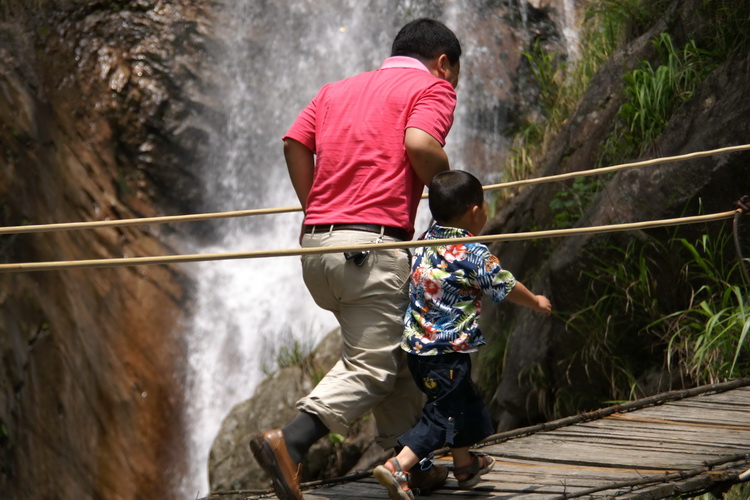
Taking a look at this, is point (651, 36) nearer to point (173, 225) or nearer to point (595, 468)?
point (595, 468)

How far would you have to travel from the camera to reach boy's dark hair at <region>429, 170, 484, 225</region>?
325cm

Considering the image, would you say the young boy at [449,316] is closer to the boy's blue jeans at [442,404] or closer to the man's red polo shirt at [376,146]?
the boy's blue jeans at [442,404]

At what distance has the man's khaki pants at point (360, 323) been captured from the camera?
321 centimetres

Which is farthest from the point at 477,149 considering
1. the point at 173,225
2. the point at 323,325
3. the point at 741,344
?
the point at 741,344

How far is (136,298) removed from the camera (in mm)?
9078

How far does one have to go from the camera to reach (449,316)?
3.24 metres

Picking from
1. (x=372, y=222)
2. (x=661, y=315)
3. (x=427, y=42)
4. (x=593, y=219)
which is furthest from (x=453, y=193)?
(x=593, y=219)

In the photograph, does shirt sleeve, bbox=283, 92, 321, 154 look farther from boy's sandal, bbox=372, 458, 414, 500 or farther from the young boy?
boy's sandal, bbox=372, 458, 414, 500

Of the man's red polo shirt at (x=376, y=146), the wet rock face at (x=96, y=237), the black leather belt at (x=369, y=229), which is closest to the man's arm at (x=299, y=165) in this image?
the man's red polo shirt at (x=376, y=146)

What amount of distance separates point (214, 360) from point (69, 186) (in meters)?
2.05

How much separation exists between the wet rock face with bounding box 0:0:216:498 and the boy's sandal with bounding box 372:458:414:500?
416 cm

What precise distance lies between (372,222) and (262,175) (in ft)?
24.7

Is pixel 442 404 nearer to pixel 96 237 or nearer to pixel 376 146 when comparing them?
pixel 376 146

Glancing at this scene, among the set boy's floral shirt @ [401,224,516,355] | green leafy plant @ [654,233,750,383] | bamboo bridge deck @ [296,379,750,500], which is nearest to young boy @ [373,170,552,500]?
boy's floral shirt @ [401,224,516,355]
